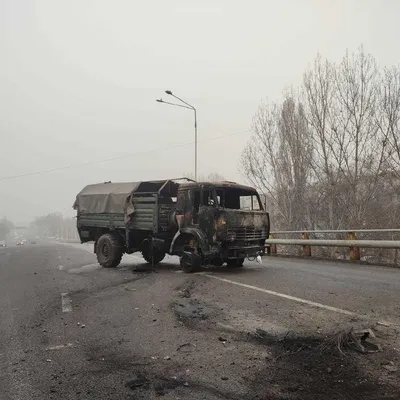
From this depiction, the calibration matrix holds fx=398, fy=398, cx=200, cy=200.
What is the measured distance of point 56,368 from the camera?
404 cm

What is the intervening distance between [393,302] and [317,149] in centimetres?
1678

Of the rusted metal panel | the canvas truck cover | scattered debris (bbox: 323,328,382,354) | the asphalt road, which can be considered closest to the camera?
the asphalt road

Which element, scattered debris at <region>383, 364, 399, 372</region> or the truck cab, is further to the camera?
the truck cab

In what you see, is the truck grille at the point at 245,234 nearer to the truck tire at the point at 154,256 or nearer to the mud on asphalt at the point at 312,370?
the truck tire at the point at 154,256

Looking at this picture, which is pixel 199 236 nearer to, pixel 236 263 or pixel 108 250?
pixel 236 263

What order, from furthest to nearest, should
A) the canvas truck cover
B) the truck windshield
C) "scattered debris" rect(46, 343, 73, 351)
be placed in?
1. the canvas truck cover
2. the truck windshield
3. "scattered debris" rect(46, 343, 73, 351)

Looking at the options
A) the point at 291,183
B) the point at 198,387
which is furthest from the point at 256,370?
the point at 291,183

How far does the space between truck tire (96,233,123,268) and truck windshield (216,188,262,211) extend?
4.03 m

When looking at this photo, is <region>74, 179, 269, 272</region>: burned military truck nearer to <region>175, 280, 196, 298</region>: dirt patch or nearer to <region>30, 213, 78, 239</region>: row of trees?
<region>175, 280, 196, 298</region>: dirt patch

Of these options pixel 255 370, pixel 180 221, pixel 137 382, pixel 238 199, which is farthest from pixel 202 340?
pixel 238 199

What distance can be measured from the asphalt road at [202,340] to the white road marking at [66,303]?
0.06 feet

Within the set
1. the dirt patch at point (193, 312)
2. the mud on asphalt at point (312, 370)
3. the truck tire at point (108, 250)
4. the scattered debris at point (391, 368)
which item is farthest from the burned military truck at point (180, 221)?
the scattered debris at point (391, 368)

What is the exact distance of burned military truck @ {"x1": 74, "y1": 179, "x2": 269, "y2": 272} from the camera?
1028 centimetres

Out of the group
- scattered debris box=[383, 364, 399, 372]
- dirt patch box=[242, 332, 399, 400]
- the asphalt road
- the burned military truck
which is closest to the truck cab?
the burned military truck
